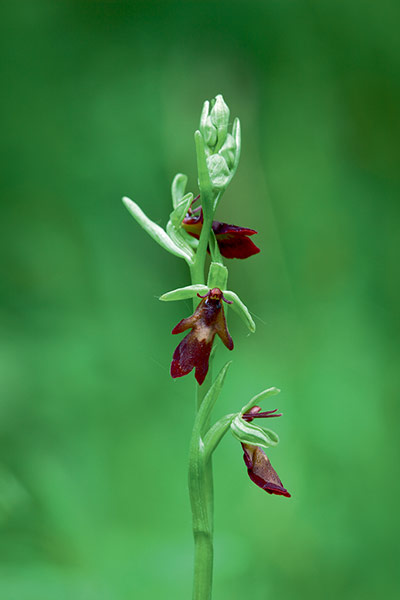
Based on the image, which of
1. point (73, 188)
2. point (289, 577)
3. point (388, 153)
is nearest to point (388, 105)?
point (388, 153)

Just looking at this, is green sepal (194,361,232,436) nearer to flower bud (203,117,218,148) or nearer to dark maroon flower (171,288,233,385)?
dark maroon flower (171,288,233,385)

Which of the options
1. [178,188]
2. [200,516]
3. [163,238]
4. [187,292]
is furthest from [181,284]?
[200,516]

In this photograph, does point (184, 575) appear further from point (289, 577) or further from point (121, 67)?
point (121, 67)

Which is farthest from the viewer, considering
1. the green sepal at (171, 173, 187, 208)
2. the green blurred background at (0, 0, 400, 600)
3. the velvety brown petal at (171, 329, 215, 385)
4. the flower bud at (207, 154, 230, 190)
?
the green blurred background at (0, 0, 400, 600)

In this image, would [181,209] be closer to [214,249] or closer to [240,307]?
[214,249]

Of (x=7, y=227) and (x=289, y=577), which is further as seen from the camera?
(x=7, y=227)

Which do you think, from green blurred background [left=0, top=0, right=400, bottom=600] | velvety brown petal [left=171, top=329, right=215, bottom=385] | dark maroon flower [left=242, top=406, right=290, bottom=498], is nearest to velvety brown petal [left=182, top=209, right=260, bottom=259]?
velvety brown petal [left=171, top=329, right=215, bottom=385]
